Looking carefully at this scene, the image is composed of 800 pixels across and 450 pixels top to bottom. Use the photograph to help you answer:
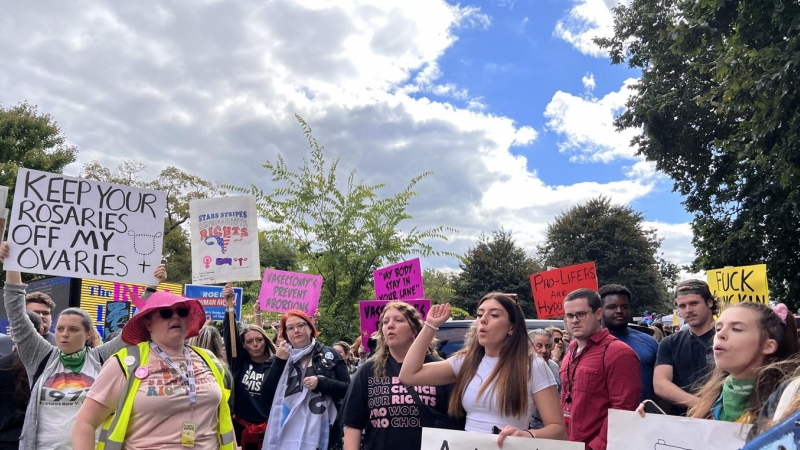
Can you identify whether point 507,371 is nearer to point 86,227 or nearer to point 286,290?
point 86,227

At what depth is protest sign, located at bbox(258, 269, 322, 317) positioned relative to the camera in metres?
9.38

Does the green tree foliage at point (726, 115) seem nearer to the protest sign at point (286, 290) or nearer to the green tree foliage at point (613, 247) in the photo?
the protest sign at point (286, 290)

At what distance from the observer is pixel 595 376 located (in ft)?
13.3

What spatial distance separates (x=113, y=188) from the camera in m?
5.34

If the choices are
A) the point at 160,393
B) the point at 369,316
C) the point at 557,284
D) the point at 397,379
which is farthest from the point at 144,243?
the point at 557,284

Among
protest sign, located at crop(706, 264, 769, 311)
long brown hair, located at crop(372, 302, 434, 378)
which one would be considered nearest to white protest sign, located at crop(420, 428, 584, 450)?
long brown hair, located at crop(372, 302, 434, 378)

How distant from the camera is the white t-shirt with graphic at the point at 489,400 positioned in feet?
10.5

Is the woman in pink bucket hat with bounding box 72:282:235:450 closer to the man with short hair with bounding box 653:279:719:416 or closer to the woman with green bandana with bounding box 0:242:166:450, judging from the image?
the woman with green bandana with bounding box 0:242:166:450

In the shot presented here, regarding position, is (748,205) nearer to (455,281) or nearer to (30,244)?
(30,244)

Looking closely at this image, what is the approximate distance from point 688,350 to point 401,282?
4.46 m

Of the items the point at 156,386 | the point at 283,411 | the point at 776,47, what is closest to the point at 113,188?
the point at 283,411

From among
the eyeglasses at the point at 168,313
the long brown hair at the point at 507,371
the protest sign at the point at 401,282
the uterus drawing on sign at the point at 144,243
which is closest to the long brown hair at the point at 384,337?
the long brown hair at the point at 507,371

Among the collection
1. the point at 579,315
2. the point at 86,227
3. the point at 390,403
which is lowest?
the point at 390,403

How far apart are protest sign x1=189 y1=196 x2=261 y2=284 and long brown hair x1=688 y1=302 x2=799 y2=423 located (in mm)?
4392
